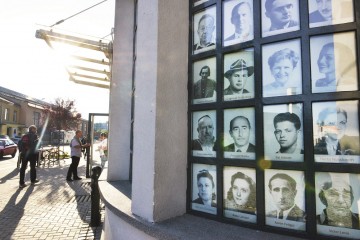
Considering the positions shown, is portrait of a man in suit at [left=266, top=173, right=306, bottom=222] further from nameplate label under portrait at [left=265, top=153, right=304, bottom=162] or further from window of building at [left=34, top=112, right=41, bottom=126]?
window of building at [left=34, top=112, right=41, bottom=126]

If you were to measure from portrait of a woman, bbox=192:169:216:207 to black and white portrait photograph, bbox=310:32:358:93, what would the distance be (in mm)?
1095

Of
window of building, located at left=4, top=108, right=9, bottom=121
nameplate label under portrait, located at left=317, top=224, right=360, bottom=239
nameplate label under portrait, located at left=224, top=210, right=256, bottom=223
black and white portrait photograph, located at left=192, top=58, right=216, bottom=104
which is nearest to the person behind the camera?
nameplate label under portrait, located at left=317, top=224, right=360, bottom=239

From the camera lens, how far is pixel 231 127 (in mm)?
2131

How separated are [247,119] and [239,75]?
38 centimetres

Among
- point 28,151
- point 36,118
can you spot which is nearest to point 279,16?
point 28,151

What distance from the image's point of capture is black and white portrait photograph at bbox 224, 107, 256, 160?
6.63 ft

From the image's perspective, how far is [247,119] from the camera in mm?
2047

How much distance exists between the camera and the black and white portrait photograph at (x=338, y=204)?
162 centimetres

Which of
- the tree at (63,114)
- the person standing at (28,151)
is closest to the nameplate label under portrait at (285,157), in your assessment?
the person standing at (28,151)

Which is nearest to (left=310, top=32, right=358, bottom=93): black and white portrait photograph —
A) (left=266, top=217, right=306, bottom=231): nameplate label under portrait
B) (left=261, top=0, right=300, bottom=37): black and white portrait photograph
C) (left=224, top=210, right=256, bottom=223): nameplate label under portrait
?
(left=261, top=0, right=300, bottom=37): black and white portrait photograph

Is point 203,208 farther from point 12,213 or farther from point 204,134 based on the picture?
point 12,213

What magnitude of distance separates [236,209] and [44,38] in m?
5.77

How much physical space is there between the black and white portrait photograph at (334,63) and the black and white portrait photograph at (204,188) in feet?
3.50

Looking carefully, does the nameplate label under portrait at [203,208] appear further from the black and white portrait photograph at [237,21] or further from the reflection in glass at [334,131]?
the black and white portrait photograph at [237,21]
